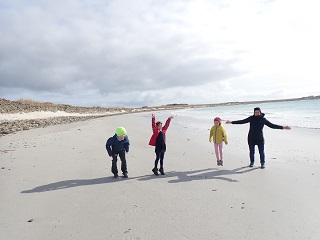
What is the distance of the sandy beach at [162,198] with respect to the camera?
4.41 metres

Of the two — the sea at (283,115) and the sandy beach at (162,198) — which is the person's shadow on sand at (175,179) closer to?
the sandy beach at (162,198)

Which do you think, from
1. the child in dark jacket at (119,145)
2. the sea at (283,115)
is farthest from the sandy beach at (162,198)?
the sea at (283,115)

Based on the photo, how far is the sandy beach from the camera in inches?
174

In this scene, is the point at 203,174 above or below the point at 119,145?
below

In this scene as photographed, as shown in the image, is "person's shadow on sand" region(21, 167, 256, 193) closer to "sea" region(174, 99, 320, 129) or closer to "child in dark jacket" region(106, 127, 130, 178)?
"child in dark jacket" region(106, 127, 130, 178)

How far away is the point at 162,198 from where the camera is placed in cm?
584

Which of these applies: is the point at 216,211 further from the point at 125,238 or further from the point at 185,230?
the point at 125,238

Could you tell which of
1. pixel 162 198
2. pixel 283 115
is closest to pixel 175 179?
pixel 162 198

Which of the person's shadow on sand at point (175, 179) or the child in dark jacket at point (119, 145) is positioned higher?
the child in dark jacket at point (119, 145)

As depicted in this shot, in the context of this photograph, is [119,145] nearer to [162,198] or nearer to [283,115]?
[162,198]

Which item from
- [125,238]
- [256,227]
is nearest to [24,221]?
[125,238]

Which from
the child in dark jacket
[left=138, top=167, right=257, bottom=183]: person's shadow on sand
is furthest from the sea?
the child in dark jacket

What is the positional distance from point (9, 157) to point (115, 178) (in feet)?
15.9

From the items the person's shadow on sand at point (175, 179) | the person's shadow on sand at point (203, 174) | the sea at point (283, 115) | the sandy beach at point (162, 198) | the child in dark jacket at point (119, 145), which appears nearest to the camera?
the sandy beach at point (162, 198)
